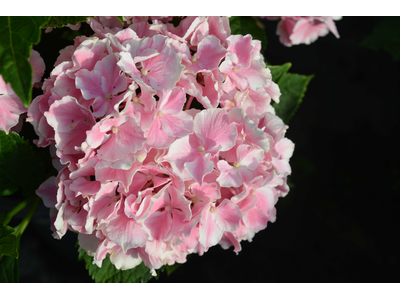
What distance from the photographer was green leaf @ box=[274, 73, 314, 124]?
0.77 meters

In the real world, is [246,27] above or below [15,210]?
above

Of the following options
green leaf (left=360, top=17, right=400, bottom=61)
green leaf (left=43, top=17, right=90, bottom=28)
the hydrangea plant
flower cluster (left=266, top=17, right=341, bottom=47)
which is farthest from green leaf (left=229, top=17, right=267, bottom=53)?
green leaf (left=360, top=17, right=400, bottom=61)

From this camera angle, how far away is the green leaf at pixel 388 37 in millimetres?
1240

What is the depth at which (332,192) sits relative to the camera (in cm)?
138

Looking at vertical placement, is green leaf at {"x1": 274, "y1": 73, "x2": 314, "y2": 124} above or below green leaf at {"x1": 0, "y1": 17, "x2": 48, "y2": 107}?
below

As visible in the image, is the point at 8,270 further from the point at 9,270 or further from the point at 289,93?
the point at 289,93

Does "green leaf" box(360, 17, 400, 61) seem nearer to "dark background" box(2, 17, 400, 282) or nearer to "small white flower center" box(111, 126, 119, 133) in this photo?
"dark background" box(2, 17, 400, 282)

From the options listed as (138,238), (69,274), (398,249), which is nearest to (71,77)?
(138,238)

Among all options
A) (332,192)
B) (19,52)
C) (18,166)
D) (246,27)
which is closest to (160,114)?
(19,52)

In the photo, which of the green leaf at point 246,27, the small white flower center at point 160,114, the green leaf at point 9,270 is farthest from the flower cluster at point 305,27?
the green leaf at point 9,270

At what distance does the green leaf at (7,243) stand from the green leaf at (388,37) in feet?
3.99

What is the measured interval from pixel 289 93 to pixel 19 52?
0.57 meters

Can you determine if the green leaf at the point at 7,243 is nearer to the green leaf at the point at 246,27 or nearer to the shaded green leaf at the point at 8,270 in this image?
the shaded green leaf at the point at 8,270

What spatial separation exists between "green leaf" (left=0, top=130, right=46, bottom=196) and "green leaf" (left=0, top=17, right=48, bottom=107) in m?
0.18
